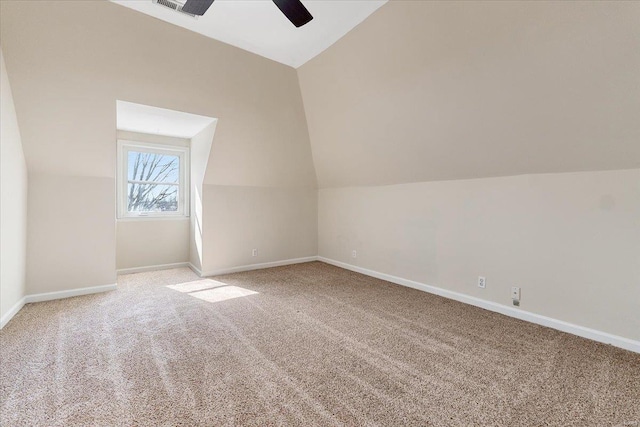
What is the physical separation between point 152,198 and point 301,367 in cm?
415

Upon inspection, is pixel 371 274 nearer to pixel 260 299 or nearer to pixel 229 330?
pixel 260 299

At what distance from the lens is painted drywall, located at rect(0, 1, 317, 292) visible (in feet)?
8.19

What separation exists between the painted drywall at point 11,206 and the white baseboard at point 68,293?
13cm

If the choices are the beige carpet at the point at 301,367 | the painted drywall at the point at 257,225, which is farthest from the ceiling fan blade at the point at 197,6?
the painted drywall at the point at 257,225

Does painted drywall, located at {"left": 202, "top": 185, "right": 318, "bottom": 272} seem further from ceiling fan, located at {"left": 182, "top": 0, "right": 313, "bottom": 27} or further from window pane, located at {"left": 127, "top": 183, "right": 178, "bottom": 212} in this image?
ceiling fan, located at {"left": 182, "top": 0, "right": 313, "bottom": 27}

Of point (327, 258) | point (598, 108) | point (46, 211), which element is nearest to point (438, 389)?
point (598, 108)

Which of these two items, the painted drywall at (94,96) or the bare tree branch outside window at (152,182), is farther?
the bare tree branch outside window at (152,182)

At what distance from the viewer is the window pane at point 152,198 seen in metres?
4.61

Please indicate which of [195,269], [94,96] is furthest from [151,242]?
[94,96]

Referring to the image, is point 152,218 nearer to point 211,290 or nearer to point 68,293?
point 68,293

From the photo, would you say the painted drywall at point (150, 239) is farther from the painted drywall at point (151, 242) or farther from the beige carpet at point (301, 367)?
the beige carpet at point (301, 367)

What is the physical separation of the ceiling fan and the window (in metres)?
3.28

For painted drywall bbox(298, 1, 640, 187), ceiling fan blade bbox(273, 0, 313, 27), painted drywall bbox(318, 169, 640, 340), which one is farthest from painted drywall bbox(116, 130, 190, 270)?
ceiling fan blade bbox(273, 0, 313, 27)

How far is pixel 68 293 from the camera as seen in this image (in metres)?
3.30
